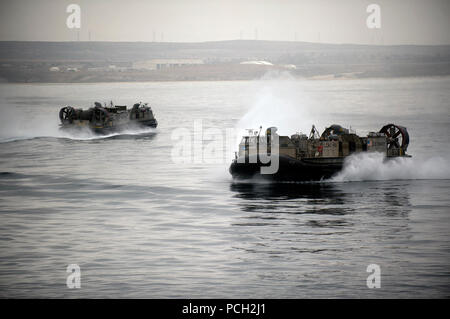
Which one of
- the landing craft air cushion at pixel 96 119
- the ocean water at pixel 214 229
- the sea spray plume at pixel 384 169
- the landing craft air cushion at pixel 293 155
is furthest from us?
the landing craft air cushion at pixel 96 119

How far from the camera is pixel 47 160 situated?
71938 mm

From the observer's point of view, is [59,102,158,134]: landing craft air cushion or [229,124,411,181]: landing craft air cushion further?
[59,102,158,134]: landing craft air cushion

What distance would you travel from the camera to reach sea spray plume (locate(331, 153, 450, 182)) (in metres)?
53.1

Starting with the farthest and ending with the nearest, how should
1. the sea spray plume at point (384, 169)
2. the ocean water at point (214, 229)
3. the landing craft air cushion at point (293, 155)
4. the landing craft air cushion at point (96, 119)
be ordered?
1. the landing craft air cushion at point (96, 119)
2. the sea spray plume at point (384, 169)
3. the landing craft air cushion at point (293, 155)
4. the ocean water at point (214, 229)

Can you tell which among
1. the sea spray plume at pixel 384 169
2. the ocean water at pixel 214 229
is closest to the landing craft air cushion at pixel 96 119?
the ocean water at pixel 214 229

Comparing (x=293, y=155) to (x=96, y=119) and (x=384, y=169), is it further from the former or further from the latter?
(x=96, y=119)

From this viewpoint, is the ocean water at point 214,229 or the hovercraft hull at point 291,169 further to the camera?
the hovercraft hull at point 291,169

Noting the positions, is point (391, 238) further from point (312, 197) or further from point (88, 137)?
point (88, 137)

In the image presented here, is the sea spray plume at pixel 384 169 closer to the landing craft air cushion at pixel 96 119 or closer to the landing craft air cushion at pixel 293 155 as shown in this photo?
the landing craft air cushion at pixel 293 155

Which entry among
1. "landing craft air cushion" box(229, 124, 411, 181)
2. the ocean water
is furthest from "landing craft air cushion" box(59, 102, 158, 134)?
"landing craft air cushion" box(229, 124, 411, 181)

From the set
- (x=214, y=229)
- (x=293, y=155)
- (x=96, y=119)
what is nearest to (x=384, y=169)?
(x=293, y=155)

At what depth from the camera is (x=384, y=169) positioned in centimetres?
5466

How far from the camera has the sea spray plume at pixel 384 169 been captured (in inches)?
2092

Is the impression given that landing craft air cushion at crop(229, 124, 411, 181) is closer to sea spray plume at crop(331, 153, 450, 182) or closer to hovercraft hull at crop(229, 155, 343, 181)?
hovercraft hull at crop(229, 155, 343, 181)
